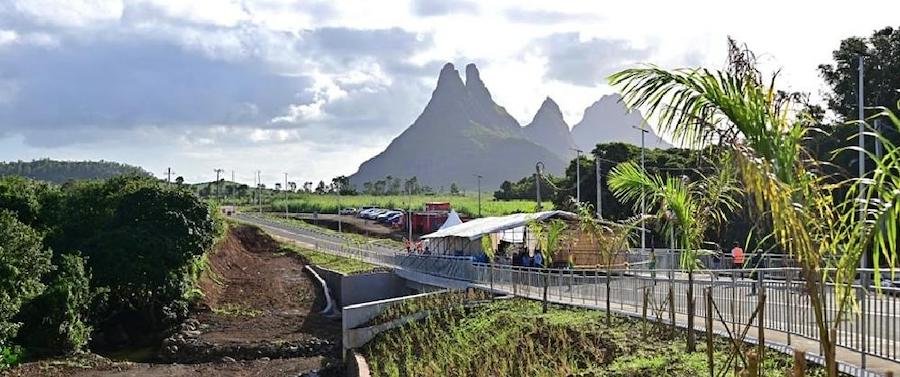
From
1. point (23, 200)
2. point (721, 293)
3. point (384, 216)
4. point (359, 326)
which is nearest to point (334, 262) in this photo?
point (23, 200)

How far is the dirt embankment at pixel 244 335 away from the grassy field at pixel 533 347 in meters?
Answer: 4.36

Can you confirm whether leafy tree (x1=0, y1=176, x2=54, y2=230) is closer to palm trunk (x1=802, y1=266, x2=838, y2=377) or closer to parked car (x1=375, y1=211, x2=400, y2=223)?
palm trunk (x1=802, y1=266, x2=838, y2=377)

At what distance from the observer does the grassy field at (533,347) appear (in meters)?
13.4

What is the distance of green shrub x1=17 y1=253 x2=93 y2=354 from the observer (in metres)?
27.1

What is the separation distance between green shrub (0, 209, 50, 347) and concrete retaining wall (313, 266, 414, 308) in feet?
53.6

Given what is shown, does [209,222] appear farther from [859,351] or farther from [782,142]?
[782,142]

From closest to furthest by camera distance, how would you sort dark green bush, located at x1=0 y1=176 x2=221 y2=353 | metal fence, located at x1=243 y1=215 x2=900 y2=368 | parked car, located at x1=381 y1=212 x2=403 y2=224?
metal fence, located at x1=243 y1=215 x2=900 y2=368
dark green bush, located at x1=0 y1=176 x2=221 y2=353
parked car, located at x1=381 y1=212 x2=403 y2=224

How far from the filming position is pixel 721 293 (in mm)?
16266

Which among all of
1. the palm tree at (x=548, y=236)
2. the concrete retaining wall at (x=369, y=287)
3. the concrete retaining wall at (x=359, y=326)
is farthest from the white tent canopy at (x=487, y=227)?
the concrete retaining wall at (x=359, y=326)

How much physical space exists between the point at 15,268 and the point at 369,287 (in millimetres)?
19653

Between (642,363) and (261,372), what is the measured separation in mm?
15412

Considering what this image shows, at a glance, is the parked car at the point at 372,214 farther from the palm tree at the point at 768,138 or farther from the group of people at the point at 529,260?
the palm tree at the point at 768,138

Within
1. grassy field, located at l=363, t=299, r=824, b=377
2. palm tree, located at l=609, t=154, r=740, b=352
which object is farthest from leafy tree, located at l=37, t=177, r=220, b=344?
palm tree, located at l=609, t=154, r=740, b=352

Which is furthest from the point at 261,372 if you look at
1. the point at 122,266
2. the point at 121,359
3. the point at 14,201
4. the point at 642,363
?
the point at 642,363
